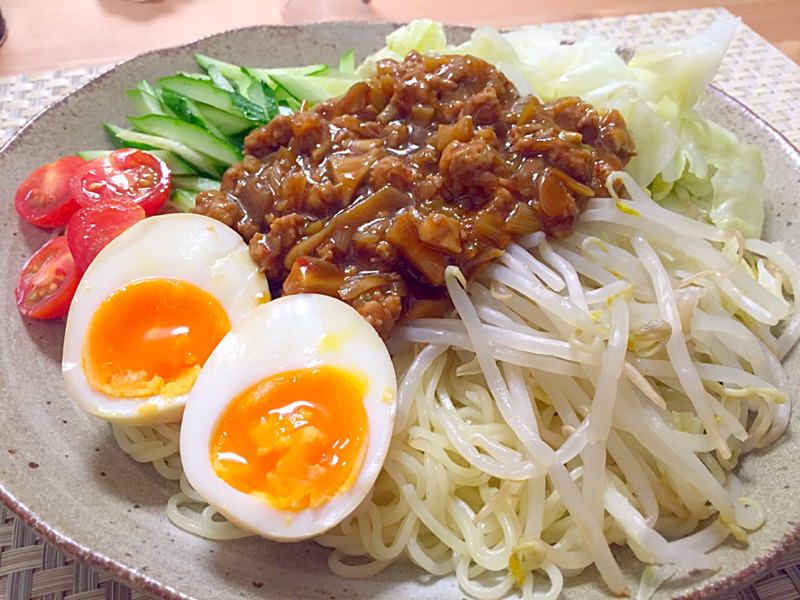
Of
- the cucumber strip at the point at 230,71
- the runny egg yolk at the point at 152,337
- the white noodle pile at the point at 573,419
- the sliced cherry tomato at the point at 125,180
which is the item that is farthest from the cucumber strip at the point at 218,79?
the white noodle pile at the point at 573,419

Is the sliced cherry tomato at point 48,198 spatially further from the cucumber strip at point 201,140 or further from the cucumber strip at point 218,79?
the cucumber strip at point 218,79

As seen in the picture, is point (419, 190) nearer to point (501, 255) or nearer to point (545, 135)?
point (501, 255)

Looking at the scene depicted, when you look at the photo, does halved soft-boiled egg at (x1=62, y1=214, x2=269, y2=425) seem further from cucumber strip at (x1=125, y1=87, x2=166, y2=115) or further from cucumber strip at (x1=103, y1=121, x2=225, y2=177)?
cucumber strip at (x1=125, y1=87, x2=166, y2=115)

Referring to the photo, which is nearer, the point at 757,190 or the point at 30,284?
the point at 30,284

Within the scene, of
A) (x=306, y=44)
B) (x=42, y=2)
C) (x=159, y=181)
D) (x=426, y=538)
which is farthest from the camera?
(x=42, y=2)

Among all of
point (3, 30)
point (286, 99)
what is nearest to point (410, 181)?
point (286, 99)

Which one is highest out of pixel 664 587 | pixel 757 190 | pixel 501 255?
pixel 501 255

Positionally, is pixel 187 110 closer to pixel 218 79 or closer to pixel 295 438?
pixel 218 79

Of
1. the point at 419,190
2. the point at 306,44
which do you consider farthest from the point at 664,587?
the point at 306,44
